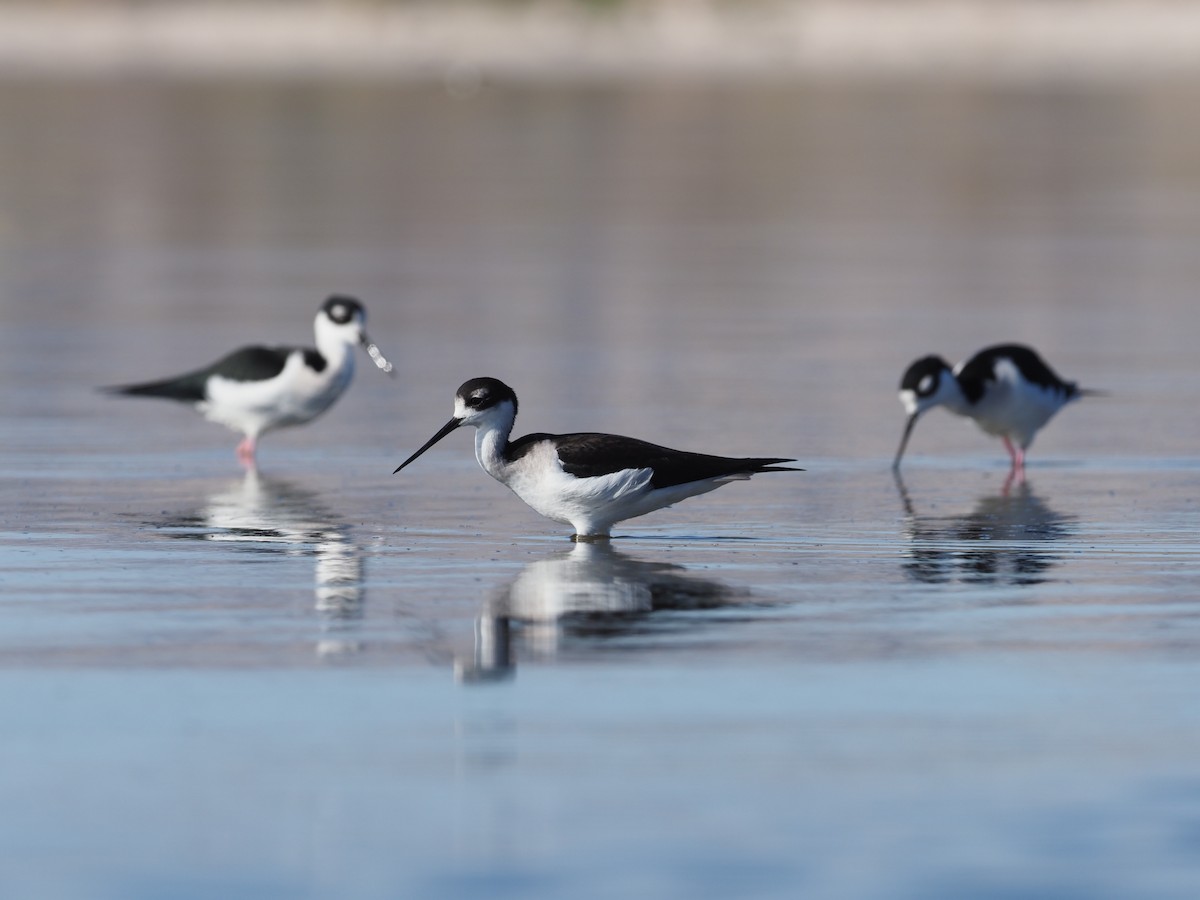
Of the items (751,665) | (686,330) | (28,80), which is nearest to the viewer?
(751,665)

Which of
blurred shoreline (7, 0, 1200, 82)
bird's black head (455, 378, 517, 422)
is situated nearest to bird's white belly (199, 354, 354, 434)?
bird's black head (455, 378, 517, 422)

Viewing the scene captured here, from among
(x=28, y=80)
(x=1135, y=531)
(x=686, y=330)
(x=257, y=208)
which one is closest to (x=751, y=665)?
(x=1135, y=531)

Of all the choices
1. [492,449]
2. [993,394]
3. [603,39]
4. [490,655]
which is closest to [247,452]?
[492,449]

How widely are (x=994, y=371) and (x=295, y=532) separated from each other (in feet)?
13.8

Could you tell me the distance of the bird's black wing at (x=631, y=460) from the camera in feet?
32.4

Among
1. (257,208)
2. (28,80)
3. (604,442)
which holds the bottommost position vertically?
(604,442)

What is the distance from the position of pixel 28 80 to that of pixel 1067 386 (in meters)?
61.8

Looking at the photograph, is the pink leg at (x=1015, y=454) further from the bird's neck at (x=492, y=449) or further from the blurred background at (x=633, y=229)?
the bird's neck at (x=492, y=449)

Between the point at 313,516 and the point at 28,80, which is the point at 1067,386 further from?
the point at 28,80

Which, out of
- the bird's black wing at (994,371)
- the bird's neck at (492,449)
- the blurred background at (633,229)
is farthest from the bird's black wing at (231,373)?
the bird's black wing at (994,371)

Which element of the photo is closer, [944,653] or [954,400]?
[944,653]

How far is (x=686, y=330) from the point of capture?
18781 millimetres

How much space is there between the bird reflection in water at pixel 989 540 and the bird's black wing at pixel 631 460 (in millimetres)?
728

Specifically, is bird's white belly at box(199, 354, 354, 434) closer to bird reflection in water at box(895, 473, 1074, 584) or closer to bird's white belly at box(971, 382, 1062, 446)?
bird reflection in water at box(895, 473, 1074, 584)
